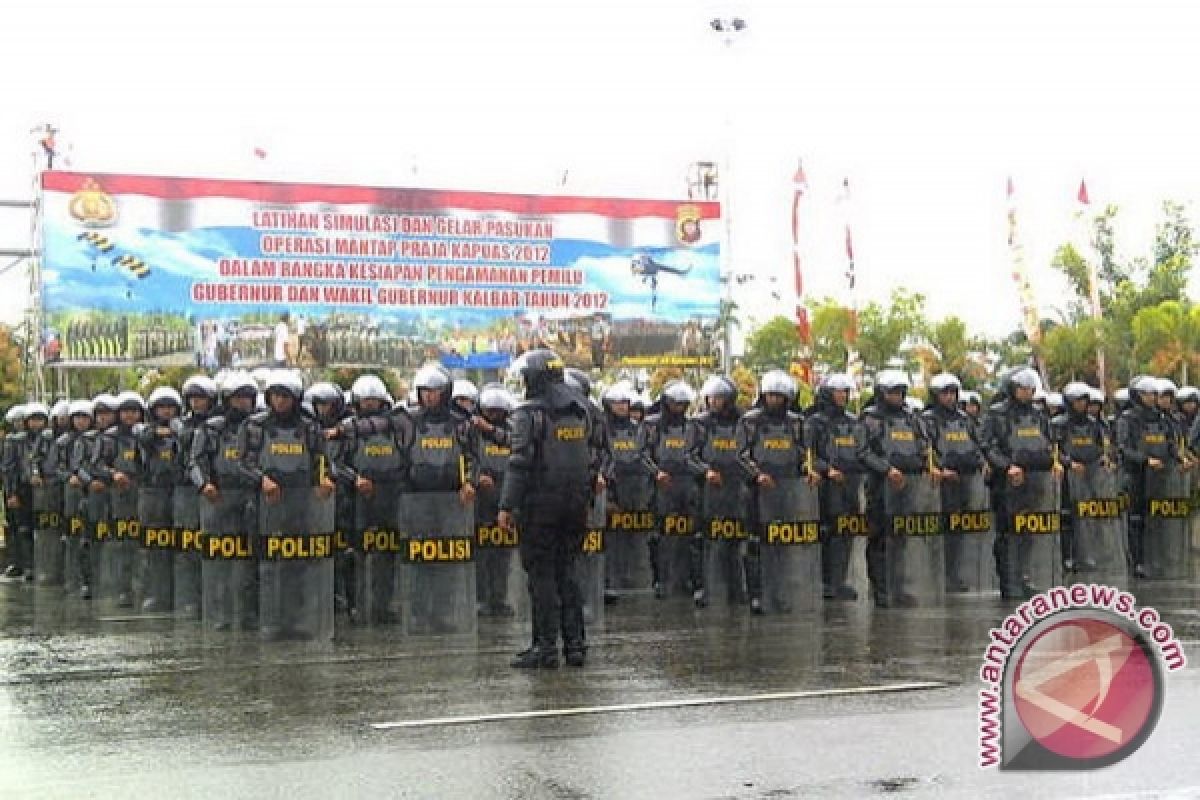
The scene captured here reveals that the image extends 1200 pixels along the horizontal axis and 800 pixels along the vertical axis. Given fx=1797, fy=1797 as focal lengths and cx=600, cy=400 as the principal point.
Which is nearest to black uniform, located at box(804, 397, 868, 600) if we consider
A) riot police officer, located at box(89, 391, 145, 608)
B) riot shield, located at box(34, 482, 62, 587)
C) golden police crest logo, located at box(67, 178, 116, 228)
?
riot police officer, located at box(89, 391, 145, 608)

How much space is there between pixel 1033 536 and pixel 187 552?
7250mm

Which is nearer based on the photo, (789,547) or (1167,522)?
(789,547)

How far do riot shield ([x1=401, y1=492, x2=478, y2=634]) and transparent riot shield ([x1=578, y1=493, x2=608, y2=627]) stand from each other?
1.22 metres

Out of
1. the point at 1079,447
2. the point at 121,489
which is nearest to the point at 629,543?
the point at 1079,447

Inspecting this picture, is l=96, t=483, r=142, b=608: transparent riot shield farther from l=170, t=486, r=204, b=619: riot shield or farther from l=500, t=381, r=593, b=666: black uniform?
l=500, t=381, r=593, b=666: black uniform

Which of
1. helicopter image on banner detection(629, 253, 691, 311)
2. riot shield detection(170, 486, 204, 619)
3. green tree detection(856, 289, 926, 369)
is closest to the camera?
riot shield detection(170, 486, 204, 619)

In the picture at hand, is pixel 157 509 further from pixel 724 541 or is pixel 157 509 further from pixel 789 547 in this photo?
pixel 789 547

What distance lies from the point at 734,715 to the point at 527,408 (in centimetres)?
270

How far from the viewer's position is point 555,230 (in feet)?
121

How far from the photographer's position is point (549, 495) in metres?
11.0

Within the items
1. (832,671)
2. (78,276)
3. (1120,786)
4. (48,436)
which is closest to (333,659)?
(832,671)

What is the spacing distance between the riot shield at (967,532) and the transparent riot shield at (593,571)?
3.19 m

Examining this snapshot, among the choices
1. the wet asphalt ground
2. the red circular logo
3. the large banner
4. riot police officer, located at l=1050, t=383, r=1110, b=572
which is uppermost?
the large banner

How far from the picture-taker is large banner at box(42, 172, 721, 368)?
1278 inches
